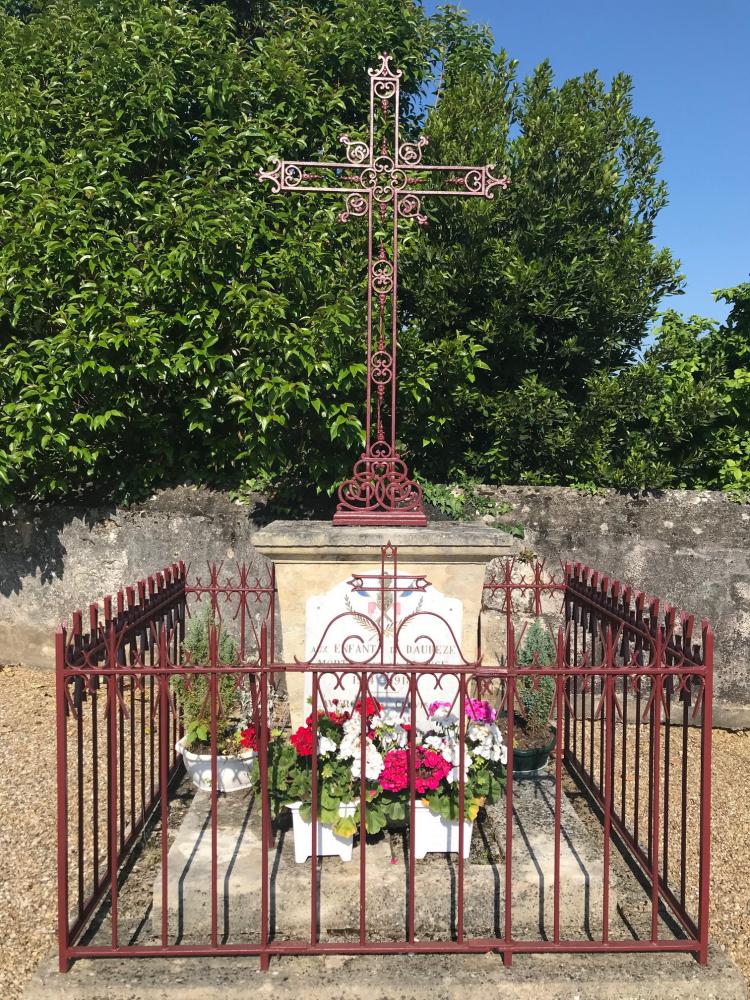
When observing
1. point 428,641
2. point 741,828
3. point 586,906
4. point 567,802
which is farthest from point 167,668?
point 741,828

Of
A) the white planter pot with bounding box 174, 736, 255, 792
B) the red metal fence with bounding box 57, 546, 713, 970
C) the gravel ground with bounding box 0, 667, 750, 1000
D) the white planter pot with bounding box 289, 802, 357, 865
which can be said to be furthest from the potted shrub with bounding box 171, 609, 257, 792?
the gravel ground with bounding box 0, 667, 750, 1000

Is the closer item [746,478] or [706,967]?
[706,967]

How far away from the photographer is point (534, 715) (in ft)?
18.4

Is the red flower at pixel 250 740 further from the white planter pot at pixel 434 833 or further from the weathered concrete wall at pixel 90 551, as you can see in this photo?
the weathered concrete wall at pixel 90 551

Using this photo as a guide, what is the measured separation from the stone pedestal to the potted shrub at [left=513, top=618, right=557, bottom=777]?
915 millimetres

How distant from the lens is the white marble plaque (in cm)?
416

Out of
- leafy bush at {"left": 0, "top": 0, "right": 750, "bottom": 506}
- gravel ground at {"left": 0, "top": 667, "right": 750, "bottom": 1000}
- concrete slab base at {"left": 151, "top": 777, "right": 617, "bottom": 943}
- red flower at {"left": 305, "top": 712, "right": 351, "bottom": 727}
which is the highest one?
leafy bush at {"left": 0, "top": 0, "right": 750, "bottom": 506}

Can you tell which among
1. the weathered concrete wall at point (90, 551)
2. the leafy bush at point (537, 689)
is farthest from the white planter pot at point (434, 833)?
the weathered concrete wall at point (90, 551)

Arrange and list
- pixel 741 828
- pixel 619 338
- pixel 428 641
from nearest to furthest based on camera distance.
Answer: pixel 428 641
pixel 741 828
pixel 619 338

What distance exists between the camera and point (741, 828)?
494cm

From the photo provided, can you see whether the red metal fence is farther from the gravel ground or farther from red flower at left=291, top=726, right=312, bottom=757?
the gravel ground

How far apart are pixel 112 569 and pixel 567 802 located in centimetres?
548

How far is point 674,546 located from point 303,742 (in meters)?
4.64

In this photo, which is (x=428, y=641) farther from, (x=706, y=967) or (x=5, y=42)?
(x=5, y=42)
